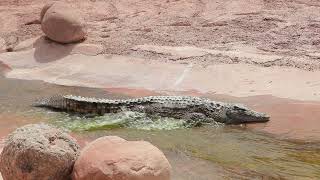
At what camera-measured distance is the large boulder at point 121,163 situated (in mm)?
4379

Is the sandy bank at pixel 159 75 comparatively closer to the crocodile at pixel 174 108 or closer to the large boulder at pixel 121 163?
the crocodile at pixel 174 108

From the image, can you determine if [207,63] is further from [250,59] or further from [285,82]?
[285,82]

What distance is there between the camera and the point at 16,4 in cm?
1578

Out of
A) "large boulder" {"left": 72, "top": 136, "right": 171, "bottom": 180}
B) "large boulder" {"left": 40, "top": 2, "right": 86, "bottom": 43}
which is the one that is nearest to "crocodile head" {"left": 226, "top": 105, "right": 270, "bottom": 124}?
"large boulder" {"left": 72, "top": 136, "right": 171, "bottom": 180}

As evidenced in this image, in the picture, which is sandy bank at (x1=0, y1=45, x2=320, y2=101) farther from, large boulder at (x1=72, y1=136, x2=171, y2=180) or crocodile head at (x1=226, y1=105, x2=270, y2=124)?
large boulder at (x1=72, y1=136, x2=171, y2=180)

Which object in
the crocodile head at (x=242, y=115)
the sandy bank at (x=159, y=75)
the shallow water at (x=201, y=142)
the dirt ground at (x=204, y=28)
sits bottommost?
the shallow water at (x=201, y=142)

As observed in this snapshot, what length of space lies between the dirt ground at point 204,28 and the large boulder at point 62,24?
46 centimetres

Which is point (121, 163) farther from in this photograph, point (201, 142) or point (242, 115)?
point (242, 115)

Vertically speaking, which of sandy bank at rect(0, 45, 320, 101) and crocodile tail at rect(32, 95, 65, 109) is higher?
sandy bank at rect(0, 45, 320, 101)

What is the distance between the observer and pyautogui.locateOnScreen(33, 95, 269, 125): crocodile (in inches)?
311

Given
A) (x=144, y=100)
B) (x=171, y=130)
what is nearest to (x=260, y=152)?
(x=171, y=130)

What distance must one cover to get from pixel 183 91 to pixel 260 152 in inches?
130

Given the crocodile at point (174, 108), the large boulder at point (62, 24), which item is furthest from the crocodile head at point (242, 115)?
the large boulder at point (62, 24)

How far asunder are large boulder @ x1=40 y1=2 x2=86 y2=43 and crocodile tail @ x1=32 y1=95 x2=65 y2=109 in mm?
A: 3155
